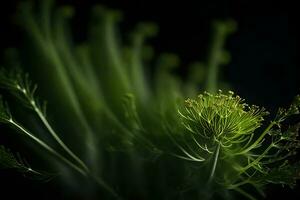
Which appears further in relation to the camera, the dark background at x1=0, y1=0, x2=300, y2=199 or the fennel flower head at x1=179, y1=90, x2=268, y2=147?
the dark background at x1=0, y1=0, x2=300, y2=199

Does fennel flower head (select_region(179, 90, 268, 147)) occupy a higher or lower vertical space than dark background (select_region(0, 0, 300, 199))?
lower

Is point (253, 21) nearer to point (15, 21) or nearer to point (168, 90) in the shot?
point (168, 90)

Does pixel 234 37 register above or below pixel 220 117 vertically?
above

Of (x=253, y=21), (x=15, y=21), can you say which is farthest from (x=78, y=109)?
(x=253, y=21)

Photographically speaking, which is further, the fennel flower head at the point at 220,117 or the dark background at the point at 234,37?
the dark background at the point at 234,37
